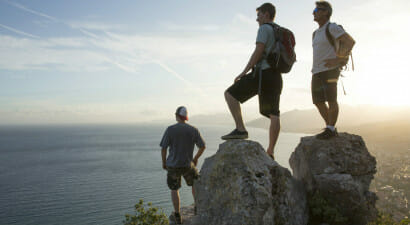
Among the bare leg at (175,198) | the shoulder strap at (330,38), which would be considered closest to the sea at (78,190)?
the bare leg at (175,198)

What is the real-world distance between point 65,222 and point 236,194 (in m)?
53.2

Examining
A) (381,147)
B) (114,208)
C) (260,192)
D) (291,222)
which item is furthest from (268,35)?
(381,147)

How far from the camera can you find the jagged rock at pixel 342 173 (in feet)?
20.5

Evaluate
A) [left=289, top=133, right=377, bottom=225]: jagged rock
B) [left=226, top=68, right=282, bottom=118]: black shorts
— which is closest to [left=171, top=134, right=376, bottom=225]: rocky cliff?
[left=289, top=133, right=377, bottom=225]: jagged rock

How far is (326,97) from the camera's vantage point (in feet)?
21.6

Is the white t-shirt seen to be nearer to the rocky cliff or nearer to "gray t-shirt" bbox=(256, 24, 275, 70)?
"gray t-shirt" bbox=(256, 24, 275, 70)

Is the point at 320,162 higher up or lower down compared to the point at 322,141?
lower down

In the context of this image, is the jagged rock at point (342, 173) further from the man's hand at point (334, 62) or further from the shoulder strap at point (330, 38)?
the shoulder strap at point (330, 38)

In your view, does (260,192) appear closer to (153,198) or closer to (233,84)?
(233,84)

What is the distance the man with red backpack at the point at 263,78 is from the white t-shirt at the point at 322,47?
115cm

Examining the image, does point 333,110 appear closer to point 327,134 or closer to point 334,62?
point 327,134

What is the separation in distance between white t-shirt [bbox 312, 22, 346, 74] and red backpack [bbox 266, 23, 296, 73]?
1.20 meters

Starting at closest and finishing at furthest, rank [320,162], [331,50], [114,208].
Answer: [331,50] < [320,162] < [114,208]

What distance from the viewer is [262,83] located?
5.72m
